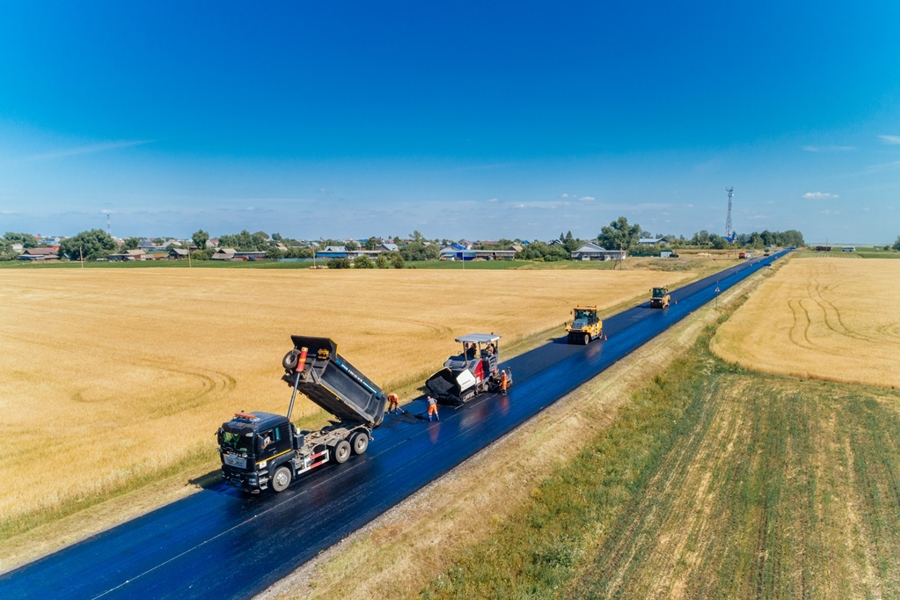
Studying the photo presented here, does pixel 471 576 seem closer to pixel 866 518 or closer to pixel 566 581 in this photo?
pixel 566 581

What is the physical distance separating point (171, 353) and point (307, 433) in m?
24.8

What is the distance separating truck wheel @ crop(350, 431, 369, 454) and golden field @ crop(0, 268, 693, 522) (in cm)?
574

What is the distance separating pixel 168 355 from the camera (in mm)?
36125

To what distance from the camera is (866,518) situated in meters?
14.0

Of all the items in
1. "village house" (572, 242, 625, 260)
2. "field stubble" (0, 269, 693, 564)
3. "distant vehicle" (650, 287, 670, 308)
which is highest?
"village house" (572, 242, 625, 260)

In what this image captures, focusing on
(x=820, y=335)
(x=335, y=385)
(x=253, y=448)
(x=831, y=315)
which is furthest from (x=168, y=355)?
(x=831, y=315)

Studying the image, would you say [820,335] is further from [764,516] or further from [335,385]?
[335,385]

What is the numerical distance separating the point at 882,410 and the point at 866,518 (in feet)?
37.3

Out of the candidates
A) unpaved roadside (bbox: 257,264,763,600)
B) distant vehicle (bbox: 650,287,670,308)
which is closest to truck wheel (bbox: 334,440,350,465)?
unpaved roadside (bbox: 257,264,763,600)

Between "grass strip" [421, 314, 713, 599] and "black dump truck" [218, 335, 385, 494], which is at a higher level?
"black dump truck" [218, 335, 385, 494]

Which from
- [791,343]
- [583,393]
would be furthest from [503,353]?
[791,343]

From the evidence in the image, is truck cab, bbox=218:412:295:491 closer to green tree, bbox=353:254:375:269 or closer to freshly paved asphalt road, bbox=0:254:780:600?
freshly paved asphalt road, bbox=0:254:780:600

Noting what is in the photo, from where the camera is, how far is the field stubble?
1798 cm

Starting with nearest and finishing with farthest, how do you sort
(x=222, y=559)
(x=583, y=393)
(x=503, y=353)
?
(x=222, y=559)
(x=583, y=393)
(x=503, y=353)
